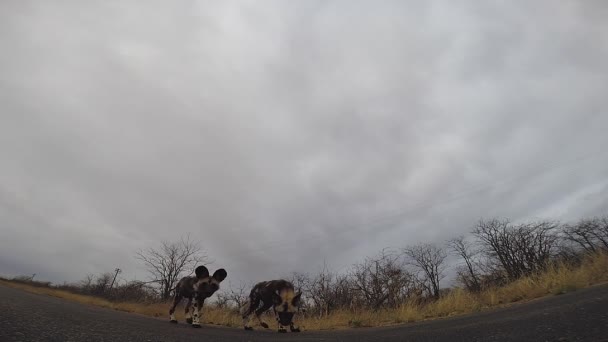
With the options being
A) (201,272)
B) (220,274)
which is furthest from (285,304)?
(201,272)

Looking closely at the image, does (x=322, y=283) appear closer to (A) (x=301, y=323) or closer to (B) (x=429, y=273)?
(A) (x=301, y=323)

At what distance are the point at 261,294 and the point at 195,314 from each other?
2281 mm

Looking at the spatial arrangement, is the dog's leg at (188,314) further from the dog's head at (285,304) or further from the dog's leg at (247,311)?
the dog's head at (285,304)

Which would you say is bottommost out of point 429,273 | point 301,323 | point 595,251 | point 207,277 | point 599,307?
point 301,323

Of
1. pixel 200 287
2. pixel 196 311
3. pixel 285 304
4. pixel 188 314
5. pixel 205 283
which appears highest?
pixel 205 283

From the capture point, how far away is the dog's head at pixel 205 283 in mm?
7914

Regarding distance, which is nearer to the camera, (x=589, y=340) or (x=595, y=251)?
(x=589, y=340)

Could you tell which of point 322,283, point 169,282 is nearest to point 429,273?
point 322,283

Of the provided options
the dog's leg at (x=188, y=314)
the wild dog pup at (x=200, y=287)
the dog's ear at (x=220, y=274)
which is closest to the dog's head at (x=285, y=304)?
the dog's ear at (x=220, y=274)

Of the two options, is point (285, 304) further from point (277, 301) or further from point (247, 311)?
point (247, 311)

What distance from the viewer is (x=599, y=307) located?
2889 millimetres

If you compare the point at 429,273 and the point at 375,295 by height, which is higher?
the point at 429,273

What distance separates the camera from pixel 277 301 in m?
8.09

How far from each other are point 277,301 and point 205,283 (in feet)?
6.82
